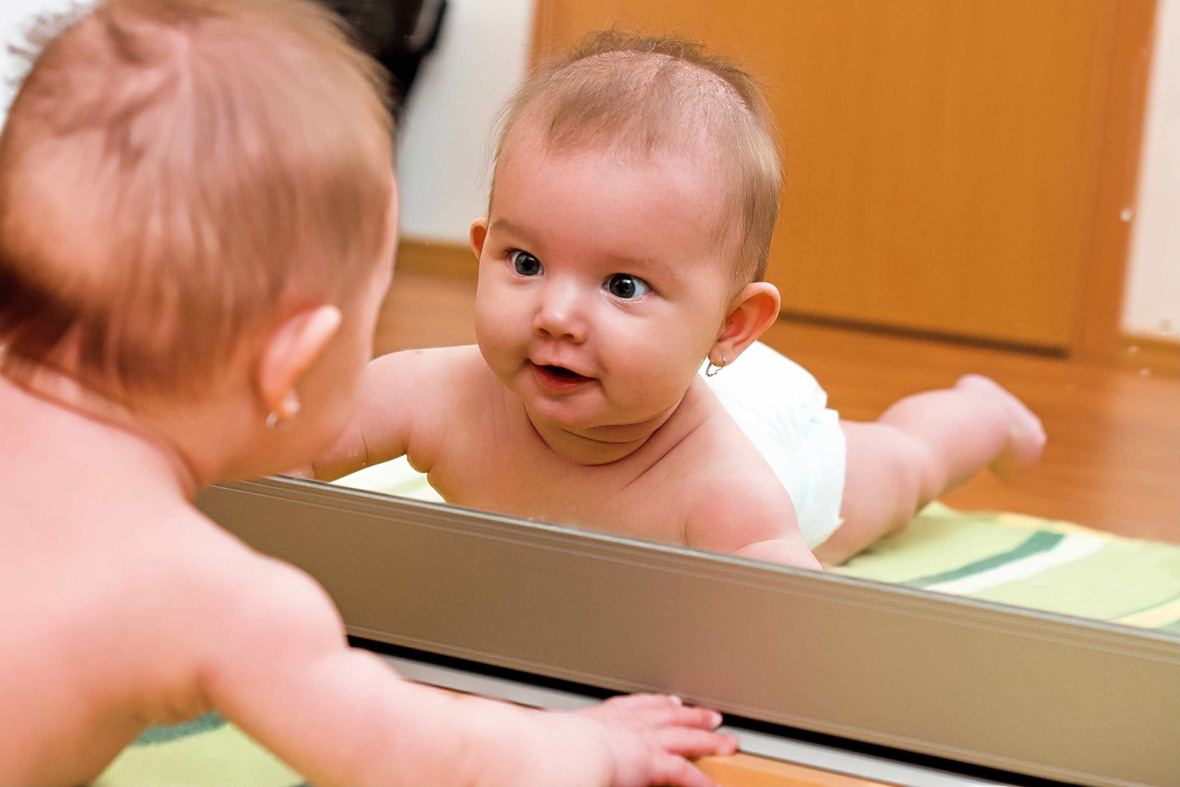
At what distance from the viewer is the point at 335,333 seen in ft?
1.57

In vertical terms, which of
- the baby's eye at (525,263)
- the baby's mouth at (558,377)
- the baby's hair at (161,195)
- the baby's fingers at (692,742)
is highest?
the baby's hair at (161,195)

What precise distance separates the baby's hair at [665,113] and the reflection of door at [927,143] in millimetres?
14

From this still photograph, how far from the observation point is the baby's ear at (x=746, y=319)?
2.42 feet

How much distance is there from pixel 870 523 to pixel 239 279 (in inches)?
25.0

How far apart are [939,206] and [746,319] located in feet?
0.51

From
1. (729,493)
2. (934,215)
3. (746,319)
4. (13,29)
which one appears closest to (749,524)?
(729,493)

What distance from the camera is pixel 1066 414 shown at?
1.00m

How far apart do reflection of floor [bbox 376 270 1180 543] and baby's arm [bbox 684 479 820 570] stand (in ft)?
0.32

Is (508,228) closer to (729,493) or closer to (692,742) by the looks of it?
(729,493)

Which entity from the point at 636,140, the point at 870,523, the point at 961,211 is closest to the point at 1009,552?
the point at 870,523

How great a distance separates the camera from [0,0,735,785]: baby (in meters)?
0.42

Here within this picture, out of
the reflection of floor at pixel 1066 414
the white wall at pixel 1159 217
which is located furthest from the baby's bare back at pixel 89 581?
the white wall at pixel 1159 217

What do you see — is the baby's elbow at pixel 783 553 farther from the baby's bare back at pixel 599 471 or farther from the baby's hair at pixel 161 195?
the baby's hair at pixel 161 195

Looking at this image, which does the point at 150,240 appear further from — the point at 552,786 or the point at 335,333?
the point at 552,786
